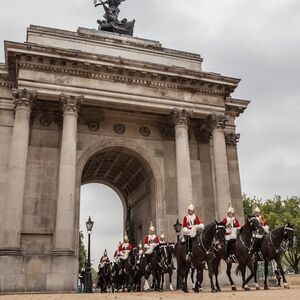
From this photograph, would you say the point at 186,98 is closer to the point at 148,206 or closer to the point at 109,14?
the point at 148,206

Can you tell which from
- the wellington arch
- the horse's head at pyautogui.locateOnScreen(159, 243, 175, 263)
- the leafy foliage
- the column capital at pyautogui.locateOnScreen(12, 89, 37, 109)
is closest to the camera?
the horse's head at pyautogui.locateOnScreen(159, 243, 175, 263)

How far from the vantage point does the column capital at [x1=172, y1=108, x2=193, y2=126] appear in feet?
97.7

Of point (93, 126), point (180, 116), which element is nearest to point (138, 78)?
point (180, 116)

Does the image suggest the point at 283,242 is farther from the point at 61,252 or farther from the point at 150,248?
the point at 61,252

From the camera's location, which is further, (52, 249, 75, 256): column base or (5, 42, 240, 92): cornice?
(5, 42, 240, 92): cornice

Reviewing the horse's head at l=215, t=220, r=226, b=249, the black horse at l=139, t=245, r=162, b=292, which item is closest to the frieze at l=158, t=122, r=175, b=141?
the black horse at l=139, t=245, r=162, b=292

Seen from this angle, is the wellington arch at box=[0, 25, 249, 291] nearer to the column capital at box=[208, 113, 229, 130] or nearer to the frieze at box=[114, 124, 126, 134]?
the column capital at box=[208, 113, 229, 130]

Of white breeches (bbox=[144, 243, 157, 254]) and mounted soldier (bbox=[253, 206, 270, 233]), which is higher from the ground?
mounted soldier (bbox=[253, 206, 270, 233])

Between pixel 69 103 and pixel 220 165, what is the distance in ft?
38.2

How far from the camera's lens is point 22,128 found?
2617 cm

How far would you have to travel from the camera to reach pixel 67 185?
2542cm

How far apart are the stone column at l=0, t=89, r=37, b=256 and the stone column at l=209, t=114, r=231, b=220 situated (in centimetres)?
1332

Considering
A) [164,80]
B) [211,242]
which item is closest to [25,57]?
[164,80]

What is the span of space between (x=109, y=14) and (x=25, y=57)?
13.7 meters
